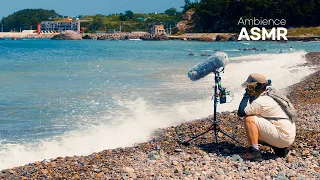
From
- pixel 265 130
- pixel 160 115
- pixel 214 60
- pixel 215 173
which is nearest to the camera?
pixel 215 173

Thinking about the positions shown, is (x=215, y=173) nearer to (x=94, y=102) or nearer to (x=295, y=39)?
(x=94, y=102)

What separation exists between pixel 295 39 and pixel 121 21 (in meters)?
110

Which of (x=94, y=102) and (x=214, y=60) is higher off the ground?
(x=214, y=60)

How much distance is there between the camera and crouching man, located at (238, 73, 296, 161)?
20.8 feet

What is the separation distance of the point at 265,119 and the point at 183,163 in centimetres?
116

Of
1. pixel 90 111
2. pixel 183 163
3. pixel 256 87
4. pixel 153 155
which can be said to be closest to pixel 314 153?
pixel 256 87

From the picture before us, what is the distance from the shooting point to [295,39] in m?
85.2

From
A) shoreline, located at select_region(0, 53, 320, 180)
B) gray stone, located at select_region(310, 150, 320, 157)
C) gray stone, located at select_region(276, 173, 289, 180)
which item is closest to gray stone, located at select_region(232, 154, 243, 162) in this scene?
shoreline, located at select_region(0, 53, 320, 180)

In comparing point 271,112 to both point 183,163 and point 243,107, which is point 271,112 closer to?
point 243,107

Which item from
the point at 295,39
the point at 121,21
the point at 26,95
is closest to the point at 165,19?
the point at 121,21

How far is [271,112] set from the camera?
639 cm

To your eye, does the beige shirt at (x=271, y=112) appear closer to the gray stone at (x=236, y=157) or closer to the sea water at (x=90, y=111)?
the gray stone at (x=236, y=157)

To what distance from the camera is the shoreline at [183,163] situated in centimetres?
586

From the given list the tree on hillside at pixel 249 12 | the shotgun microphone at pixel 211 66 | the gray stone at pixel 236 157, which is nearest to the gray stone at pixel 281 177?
the gray stone at pixel 236 157
